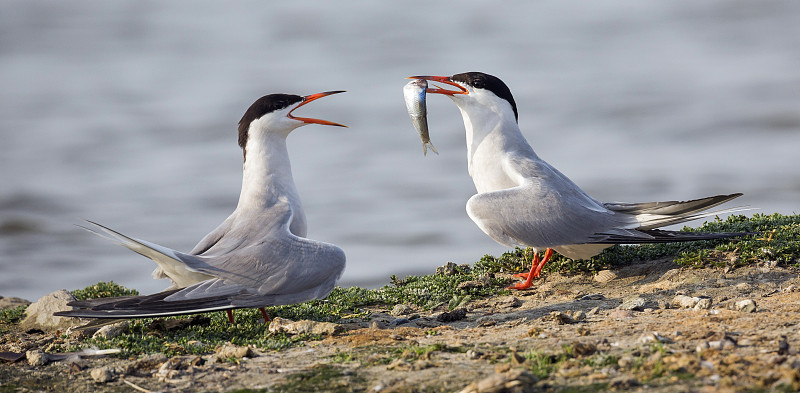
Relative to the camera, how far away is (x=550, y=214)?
5.55 m

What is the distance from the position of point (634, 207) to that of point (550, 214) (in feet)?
2.24

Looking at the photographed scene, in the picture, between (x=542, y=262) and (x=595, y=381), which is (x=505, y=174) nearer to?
(x=542, y=262)

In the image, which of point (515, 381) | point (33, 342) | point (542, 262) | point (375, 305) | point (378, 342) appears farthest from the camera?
point (542, 262)

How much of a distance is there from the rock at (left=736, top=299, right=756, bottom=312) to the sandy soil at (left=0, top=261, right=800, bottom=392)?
0.08ft

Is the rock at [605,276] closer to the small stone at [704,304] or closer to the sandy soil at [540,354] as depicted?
the sandy soil at [540,354]

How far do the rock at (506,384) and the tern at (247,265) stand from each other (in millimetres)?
1820

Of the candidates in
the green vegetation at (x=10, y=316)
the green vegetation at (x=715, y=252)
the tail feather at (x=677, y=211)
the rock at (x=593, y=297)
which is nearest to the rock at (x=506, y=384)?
the rock at (x=593, y=297)

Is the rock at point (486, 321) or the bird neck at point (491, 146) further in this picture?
the bird neck at point (491, 146)

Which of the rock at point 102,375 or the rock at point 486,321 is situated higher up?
the rock at point 102,375

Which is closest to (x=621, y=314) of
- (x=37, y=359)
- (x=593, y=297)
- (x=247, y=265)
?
(x=593, y=297)

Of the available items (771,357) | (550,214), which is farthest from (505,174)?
(771,357)

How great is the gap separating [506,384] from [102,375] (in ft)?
6.32

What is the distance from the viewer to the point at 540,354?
11.4 feet

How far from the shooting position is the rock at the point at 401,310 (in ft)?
16.8
